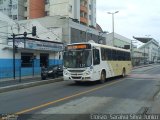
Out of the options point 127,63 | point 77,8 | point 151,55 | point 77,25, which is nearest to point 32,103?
point 127,63

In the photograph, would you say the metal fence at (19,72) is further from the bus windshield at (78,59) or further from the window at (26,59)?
the bus windshield at (78,59)

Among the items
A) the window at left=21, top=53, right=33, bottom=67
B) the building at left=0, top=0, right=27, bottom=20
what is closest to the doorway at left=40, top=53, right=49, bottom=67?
the window at left=21, top=53, right=33, bottom=67

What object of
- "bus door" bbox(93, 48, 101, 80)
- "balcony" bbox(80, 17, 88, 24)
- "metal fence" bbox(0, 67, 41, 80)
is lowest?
"metal fence" bbox(0, 67, 41, 80)

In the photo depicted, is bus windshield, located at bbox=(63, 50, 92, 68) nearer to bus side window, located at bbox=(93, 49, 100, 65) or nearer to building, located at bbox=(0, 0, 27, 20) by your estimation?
bus side window, located at bbox=(93, 49, 100, 65)

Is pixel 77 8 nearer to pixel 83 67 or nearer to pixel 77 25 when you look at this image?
pixel 77 25

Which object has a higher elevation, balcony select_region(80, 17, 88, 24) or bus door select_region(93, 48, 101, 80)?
balcony select_region(80, 17, 88, 24)

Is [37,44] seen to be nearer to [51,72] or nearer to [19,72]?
[19,72]

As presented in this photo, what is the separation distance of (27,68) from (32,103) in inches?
1051

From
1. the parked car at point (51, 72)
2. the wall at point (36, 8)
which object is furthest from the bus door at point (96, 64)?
the wall at point (36, 8)

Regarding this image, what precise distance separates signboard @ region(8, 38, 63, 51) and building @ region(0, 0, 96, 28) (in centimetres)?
2425

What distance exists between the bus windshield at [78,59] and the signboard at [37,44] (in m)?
14.8

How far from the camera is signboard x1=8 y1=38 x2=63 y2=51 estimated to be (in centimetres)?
3741

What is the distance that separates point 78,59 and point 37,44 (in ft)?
59.8

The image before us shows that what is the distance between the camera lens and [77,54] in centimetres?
2348
